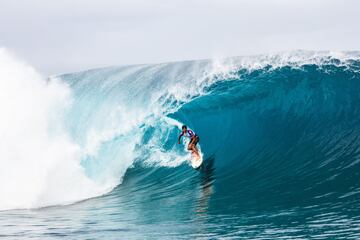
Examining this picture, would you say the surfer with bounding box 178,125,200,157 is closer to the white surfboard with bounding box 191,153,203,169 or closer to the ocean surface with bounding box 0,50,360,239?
the white surfboard with bounding box 191,153,203,169

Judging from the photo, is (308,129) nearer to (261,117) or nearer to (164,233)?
(261,117)

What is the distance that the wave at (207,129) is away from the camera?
1240cm

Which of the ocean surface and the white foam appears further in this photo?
the white foam

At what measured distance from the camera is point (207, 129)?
15891 mm

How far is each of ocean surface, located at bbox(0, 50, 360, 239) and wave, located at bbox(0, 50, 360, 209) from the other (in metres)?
0.04

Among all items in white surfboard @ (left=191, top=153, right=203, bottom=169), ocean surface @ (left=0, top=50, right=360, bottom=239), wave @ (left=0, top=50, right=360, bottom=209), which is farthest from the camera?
white surfboard @ (left=191, top=153, right=203, bottom=169)

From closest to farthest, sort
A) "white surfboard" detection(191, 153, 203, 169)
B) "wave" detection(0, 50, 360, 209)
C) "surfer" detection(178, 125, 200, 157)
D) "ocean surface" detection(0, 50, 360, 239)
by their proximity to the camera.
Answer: "ocean surface" detection(0, 50, 360, 239) < "wave" detection(0, 50, 360, 209) < "surfer" detection(178, 125, 200, 157) < "white surfboard" detection(191, 153, 203, 169)

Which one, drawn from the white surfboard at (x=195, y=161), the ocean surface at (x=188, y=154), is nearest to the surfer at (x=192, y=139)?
the white surfboard at (x=195, y=161)

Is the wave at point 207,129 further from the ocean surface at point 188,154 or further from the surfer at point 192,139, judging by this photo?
the surfer at point 192,139

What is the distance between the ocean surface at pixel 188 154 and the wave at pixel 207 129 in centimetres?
4

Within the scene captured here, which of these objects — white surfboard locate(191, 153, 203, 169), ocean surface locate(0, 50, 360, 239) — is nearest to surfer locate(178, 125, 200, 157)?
white surfboard locate(191, 153, 203, 169)

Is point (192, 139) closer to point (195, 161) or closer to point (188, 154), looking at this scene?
point (195, 161)

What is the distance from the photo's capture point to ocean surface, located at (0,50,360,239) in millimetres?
8836

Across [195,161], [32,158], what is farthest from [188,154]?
[32,158]
